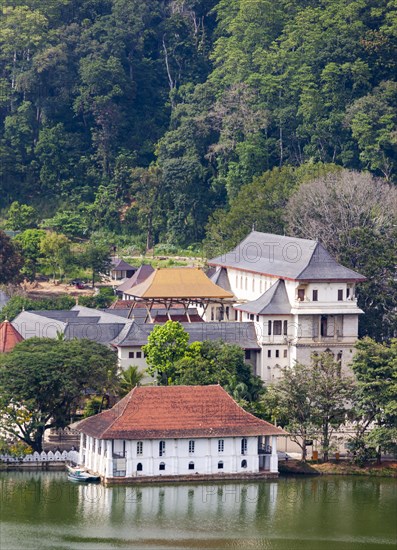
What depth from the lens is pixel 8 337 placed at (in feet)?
297

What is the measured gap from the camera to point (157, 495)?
76.6 meters

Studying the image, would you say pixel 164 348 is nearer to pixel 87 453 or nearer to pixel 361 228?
pixel 87 453

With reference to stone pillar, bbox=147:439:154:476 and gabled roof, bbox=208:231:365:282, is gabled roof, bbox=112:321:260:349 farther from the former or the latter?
stone pillar, bbox=147:439:154:476

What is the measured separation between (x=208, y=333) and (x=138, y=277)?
2079cm

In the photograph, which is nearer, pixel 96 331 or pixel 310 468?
pixel 310 468

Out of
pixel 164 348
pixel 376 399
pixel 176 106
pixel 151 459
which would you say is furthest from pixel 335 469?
pixel 176 106

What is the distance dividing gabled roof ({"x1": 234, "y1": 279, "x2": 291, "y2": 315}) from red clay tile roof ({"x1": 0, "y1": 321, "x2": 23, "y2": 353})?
10.5m

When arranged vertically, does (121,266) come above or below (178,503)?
above

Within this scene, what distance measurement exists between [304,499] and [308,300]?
662 inches

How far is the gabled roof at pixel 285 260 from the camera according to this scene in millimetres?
92250

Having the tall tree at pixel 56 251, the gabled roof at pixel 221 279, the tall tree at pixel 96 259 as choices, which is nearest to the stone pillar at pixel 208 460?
the gabled roof at pixel 221 279

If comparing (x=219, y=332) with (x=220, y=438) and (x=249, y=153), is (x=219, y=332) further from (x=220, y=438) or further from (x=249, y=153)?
(x=249, y=153)

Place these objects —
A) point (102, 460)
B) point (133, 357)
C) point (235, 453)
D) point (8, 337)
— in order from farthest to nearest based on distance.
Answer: point (8, 337), point (133, 357), point (235, 453), point (102, 460)

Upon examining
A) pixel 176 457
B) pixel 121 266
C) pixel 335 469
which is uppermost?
pixel 121 266
